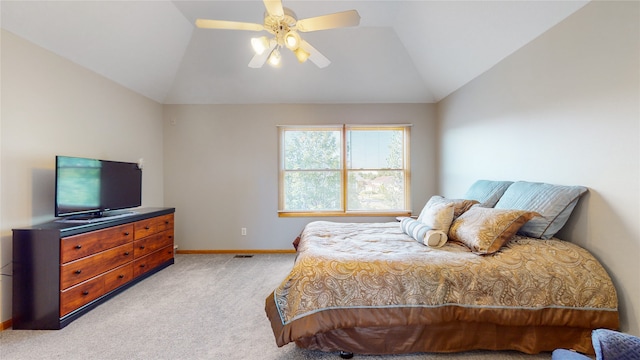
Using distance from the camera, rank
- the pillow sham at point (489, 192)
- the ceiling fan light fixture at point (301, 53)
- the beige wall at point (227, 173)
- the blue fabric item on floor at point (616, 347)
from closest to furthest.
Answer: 1. the blue fabric item on floor at point (616, 347)
2. the ceiling fan light fixture at point (301, 53)
3. the pillow sham at point (489, 192)
4. the beige wall at point (227, 173)

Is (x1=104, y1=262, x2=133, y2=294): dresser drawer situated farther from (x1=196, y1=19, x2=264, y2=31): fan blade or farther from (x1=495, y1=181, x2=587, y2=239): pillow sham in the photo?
(x1=495, y1=181, x2=587, y2=239): pillow sham

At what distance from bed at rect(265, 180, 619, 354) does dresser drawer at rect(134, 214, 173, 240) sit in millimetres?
2231

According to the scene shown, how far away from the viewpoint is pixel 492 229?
1.93m

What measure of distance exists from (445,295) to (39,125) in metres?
3.65

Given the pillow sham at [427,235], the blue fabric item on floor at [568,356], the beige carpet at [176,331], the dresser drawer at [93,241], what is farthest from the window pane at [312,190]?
the blue fabric item on floor at [568,356]

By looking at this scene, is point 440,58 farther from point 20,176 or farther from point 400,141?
point 20,176

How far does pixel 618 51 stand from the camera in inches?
67.0

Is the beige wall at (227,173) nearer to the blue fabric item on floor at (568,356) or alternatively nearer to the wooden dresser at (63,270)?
the wooden dresser at (63,270)

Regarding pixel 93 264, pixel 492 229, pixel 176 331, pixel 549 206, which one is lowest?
pixel 176 331

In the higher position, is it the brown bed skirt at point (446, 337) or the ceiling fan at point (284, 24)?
the ceiling fan at point (284, 24)

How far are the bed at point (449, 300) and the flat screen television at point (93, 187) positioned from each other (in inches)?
87.1

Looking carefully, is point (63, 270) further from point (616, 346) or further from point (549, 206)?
point (549, 206)

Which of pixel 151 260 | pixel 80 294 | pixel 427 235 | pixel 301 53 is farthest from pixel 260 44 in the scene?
pixel 151 260

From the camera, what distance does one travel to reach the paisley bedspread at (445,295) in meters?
1.65
